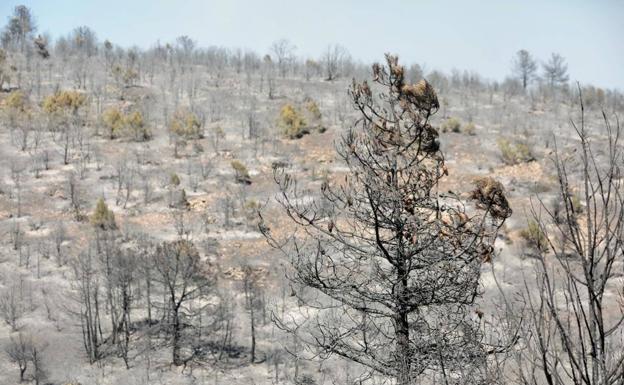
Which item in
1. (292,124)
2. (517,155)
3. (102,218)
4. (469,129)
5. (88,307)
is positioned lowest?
(88,307)

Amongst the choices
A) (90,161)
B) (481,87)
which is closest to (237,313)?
(90,161)

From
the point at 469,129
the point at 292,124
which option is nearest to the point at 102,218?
the point at 292,124

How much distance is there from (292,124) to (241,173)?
900 cm

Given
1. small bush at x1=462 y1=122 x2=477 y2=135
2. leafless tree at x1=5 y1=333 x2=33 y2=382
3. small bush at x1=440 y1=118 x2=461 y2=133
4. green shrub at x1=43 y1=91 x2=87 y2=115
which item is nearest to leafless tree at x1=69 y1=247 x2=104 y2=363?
leafless tree at x1=5 y1=333 x2=33 y2=382

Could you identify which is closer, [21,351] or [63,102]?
[21,351]

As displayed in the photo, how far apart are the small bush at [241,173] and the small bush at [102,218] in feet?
30.0

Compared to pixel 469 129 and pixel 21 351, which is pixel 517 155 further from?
pixel 21 351

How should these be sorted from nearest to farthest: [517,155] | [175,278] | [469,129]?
1. [175,278]
2. [517,155]
3. [469,129]

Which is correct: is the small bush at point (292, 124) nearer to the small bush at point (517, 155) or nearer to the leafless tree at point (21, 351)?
the small bush at point (517, 155)

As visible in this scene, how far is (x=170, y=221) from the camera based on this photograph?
33.1m

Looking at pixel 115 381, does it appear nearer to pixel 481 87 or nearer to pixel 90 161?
pixel 90 161

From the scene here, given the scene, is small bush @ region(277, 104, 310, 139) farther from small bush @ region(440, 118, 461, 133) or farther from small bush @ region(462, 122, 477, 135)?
small bush @ region(462, 122, 477, 135)

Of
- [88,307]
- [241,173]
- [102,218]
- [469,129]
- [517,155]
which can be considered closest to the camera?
[88,307]

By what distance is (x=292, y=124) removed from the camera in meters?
45.7
